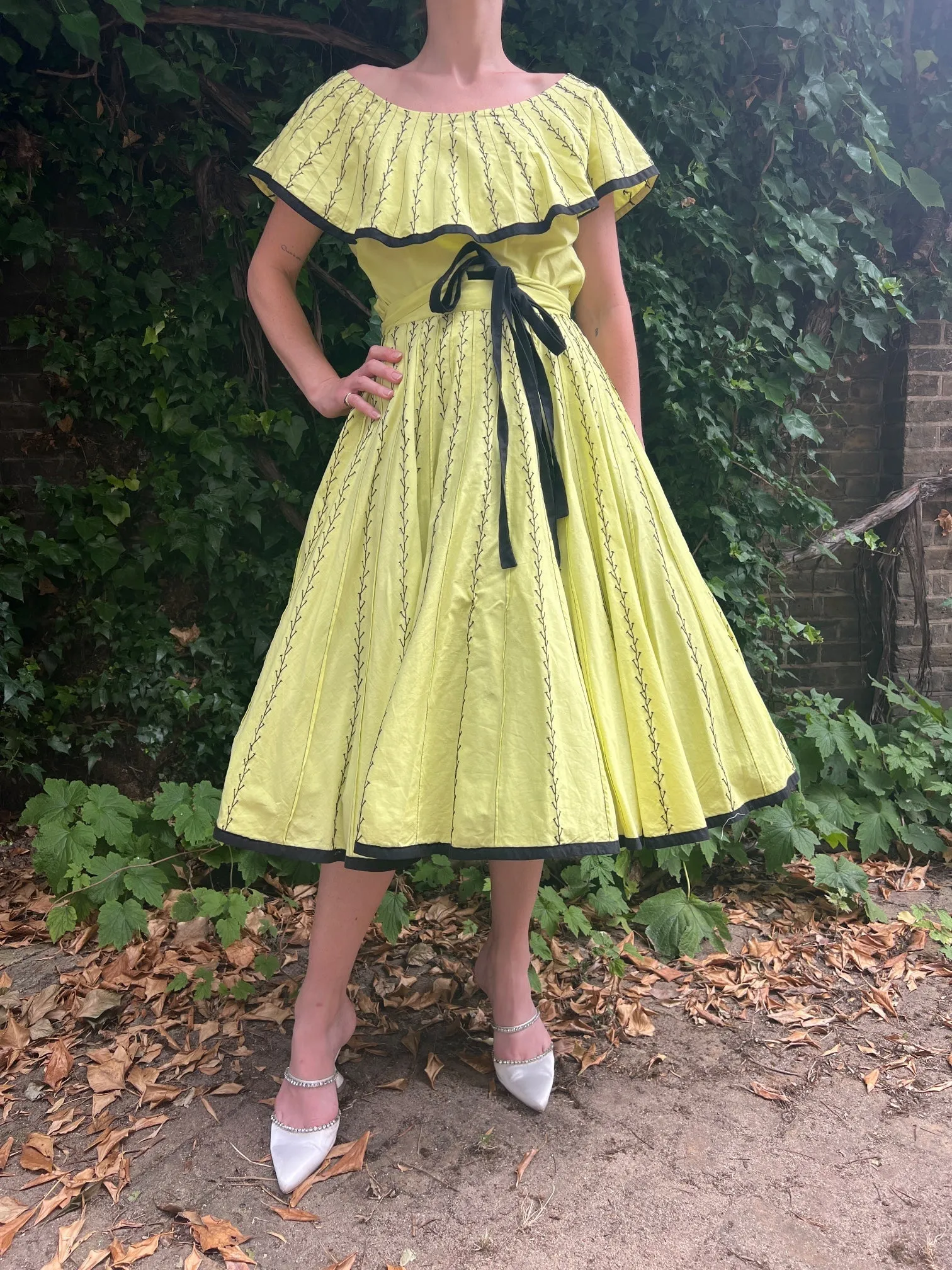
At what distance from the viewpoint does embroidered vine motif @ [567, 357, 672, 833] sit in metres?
1.36

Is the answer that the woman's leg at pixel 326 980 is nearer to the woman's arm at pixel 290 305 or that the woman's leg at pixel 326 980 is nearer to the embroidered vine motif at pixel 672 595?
the embroidered vine motif at pixel 672 595

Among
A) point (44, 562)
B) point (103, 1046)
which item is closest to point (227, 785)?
point (103, 1046)

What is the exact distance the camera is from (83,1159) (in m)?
1.49

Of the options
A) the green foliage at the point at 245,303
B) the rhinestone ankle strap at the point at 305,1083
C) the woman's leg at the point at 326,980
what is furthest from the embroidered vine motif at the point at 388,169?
the rhinestone ankle strap at the point at 305,1083

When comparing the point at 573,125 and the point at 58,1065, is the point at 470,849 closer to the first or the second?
the point at 58,1065

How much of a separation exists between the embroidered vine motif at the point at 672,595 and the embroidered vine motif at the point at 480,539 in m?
0.22

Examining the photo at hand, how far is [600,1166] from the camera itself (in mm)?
1463

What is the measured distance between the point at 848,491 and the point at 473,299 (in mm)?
2084

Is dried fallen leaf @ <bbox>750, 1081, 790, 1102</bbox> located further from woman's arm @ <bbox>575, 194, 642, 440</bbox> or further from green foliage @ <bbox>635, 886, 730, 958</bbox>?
woman's arm @ <bbox>575, 194, 642, 440</bbox>

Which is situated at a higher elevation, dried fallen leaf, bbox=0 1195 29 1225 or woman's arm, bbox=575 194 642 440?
woman's arm, bbox=575 194 642 440

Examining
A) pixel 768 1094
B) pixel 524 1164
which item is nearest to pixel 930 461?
pixel 768 1094

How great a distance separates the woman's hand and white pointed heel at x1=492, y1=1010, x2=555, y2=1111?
1.15m

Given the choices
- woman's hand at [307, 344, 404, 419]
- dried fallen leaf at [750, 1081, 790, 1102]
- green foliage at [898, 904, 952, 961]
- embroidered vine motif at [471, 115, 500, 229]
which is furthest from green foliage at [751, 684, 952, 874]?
embroidered vine motif at [471, 115, 500, 229]

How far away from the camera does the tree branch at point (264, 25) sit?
7.27 ft
